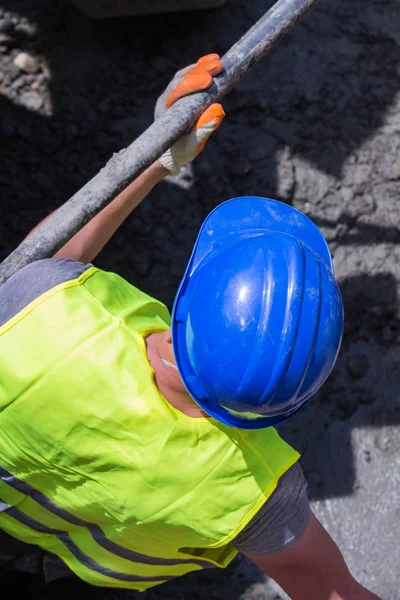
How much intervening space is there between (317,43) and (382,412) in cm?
182

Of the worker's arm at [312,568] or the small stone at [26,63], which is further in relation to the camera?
the small stone at [26,63]

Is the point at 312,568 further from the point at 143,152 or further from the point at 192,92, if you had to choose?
the point at 192,92

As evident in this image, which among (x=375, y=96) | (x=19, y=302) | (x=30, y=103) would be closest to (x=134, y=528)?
(x=19, y=302)

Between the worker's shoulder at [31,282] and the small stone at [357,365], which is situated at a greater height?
the worker's shoulder at [31,282]

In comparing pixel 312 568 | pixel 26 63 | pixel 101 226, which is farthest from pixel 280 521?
pixel 26 63

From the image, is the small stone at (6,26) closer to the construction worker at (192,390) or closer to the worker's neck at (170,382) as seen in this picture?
the construction worker at (192,390)

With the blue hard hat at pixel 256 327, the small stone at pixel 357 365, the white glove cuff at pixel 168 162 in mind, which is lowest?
the small stone at pixel 357 365

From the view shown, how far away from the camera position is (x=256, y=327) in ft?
4.34

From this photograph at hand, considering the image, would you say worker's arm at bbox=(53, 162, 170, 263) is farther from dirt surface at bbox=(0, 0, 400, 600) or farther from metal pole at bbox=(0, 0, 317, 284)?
dirt surface at bbox=(0, 0, 400, 600)

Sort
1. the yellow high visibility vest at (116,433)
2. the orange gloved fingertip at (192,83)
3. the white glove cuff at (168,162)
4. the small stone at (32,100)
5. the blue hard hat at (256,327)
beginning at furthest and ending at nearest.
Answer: the small stone at (32,100) → the white glove cuff at (168,162) → the orange gloved fingertip at (192,83) → the yellow high visibility vest at (116,433) → the blue hard hat at (256,327)

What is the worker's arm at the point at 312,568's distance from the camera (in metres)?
1.66

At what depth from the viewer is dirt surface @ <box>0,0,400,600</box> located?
9.69 feet

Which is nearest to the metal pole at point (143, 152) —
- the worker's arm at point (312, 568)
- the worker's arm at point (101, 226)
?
the worker's arm at point (101, 226)

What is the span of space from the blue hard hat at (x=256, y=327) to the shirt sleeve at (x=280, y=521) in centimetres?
22
